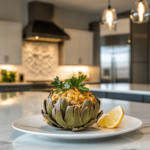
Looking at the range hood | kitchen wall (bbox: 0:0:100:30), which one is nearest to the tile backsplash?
the range hood

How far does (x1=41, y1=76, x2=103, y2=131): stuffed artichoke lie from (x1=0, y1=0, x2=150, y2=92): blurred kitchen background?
13.4 ft

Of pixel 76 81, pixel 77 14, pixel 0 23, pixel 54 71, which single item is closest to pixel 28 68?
pixel 54 71

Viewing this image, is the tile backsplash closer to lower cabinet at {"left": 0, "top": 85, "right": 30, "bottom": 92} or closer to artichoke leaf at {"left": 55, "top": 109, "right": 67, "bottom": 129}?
lower cabinet at {"left": 0, "top": 85, "right": 30, "bottom": 92}

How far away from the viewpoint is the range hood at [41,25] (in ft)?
16.5

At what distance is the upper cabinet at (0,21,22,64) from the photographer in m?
4.91

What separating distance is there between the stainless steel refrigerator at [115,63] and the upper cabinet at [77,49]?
37 cm

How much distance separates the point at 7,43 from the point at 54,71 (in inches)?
57.4

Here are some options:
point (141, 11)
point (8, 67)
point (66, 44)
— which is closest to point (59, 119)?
point (141, 11)

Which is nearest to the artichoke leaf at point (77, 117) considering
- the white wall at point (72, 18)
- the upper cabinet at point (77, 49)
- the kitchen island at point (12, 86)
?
the kitchen island at point (12, 86)

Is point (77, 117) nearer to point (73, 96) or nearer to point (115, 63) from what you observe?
point (73, 96)

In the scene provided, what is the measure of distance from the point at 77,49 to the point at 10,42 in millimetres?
1698

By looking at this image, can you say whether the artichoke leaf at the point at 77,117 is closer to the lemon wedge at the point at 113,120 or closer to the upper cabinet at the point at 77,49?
the lemon wedge at the point at 113,120

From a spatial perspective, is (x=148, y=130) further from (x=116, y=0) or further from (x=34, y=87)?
(x=116, y=0)

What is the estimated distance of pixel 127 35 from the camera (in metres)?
5.71
